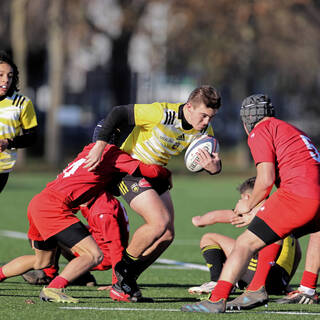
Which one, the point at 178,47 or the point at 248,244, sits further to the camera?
the point at 178,47

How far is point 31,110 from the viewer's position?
324 inches

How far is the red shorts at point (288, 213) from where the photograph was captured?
6719mm

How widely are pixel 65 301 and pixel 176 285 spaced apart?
2.02 meters

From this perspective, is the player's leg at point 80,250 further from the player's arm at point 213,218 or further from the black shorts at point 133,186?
the player's arm at point 213,218

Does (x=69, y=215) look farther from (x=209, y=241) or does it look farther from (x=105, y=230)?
(x=209, y=241)

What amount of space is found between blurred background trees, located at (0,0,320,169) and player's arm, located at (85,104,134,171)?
1090 inches

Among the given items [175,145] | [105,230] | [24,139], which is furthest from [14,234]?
[175,145]

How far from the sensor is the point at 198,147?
780 centimetres

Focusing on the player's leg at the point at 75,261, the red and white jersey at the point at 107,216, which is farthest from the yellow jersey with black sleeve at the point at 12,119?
the player's leg at the point at 75,261

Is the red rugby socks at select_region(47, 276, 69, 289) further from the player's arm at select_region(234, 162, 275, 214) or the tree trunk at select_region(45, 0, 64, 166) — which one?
the tree trunk at select_region(45, 0, 64, 166)

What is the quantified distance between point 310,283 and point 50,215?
2392 millimetres

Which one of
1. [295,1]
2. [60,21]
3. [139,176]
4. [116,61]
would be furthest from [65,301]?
[116,61]

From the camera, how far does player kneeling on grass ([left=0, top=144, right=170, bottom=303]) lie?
23.7 feet

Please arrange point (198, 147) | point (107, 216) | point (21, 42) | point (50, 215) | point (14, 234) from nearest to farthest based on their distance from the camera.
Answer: point (50, 215) → point (198, 147) → point (107, 216) → point (14, 234) → point (21, 42)
